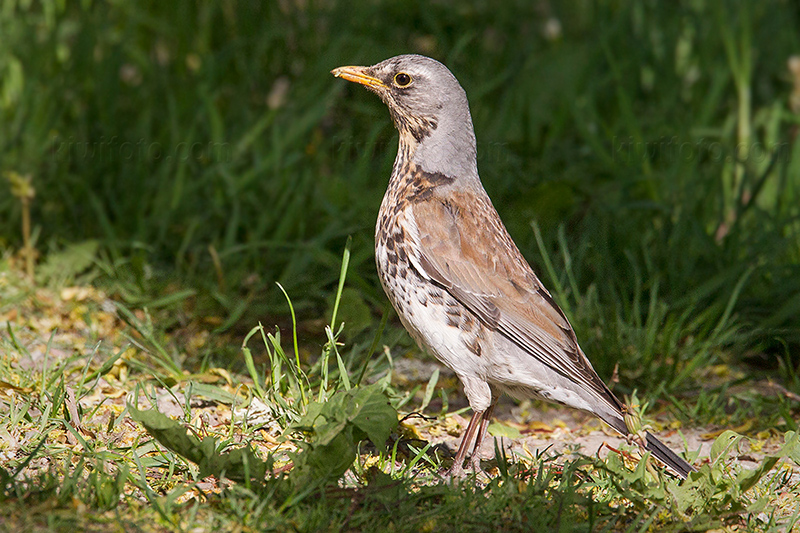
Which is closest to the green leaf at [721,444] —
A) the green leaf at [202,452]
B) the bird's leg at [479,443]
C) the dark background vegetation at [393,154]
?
the bird's leg at [479,443]

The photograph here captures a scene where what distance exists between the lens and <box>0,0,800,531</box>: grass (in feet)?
10.0

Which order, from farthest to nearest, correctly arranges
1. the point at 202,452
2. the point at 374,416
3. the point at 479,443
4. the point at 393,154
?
the point at 393,154 < the point at 479,443 < the point at 374,416 < the point at 202,452

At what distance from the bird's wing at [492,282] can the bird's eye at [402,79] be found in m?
0.59

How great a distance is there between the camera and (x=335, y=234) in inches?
199

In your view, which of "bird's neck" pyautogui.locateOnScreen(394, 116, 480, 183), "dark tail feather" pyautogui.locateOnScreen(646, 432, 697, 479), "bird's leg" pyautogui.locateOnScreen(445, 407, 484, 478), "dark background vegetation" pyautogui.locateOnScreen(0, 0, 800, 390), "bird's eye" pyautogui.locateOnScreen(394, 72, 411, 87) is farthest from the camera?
"dark background vegetation" pyautogui.locateOnScreen(0, 0, 800, 390)

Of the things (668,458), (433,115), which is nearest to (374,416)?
(668,458)

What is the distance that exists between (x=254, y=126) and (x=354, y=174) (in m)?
0.86

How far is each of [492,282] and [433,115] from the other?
2.73 feet

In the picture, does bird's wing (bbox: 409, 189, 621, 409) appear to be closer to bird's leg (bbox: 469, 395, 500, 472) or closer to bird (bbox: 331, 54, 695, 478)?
bird (bbox: 331, 54, 695, 478)

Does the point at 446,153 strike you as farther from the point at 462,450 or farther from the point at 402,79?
the point at 462,450

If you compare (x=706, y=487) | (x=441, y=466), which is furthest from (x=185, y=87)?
(x=706, y=487)

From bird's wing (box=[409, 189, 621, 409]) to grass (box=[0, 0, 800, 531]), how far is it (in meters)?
0.37

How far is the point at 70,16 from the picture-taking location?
6559mm

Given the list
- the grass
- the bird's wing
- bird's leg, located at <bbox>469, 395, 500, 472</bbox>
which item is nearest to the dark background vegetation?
the grass
